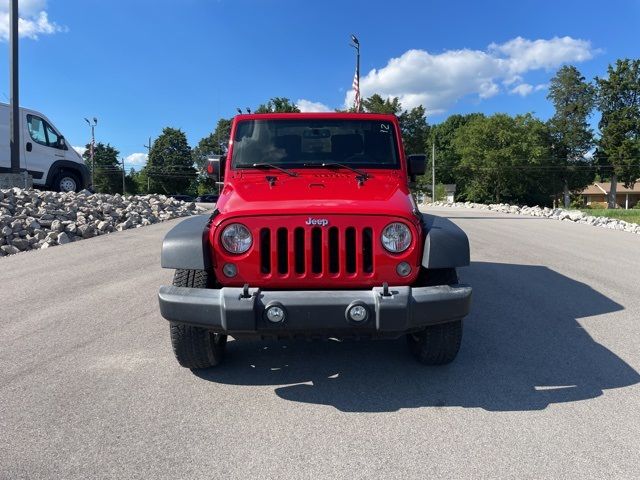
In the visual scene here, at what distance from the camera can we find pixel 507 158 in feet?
180

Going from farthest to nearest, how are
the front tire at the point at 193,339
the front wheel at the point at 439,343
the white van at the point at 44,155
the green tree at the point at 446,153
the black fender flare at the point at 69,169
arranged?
1. the green tree at the point at 446,153
2. the black fender flare at the point at 69,169
3. the white van at the point at 44,155
4. the front wheel at the point at 439,343
5. the front tire at the point at 193,339

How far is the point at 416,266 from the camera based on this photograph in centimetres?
338

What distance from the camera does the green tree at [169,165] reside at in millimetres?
71625

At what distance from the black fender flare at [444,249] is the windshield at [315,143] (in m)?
1.29

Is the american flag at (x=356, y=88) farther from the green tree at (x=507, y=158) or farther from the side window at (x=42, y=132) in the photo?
the green tree at (x=507, y=158)

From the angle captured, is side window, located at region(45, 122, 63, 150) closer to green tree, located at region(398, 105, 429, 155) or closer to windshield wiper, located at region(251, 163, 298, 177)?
windshield wiper, located at region(251, 163, 298, 177)

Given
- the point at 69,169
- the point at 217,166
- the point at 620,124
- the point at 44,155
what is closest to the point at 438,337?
the point at 217,166

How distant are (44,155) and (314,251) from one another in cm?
1457

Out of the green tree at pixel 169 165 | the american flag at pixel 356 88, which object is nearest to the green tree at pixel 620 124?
the american flag at pixel 356 88

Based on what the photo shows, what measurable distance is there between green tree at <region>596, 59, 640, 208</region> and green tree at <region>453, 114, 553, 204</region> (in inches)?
250

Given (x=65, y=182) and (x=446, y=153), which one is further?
(x=446, y=153)

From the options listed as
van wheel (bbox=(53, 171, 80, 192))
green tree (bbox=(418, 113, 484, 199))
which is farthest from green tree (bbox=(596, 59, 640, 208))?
van wheel (bbox=(53, 171, 80, 192))

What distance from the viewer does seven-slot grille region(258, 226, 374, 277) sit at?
10.8ft

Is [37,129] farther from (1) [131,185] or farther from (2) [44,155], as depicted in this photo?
(1) [131,185]
